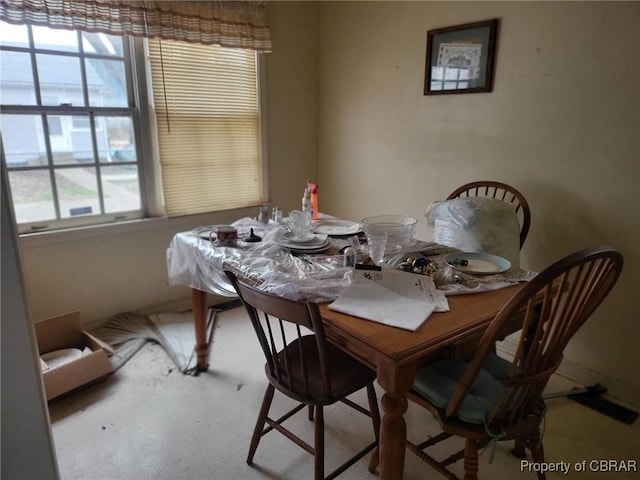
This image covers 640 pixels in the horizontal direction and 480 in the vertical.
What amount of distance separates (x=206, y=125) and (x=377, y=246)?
1.93m

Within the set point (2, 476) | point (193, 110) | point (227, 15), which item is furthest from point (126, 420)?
point (227, 15)

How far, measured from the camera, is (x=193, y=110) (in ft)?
9.55

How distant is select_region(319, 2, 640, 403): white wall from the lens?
6.41 ft

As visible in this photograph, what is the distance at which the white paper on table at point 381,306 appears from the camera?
120 centimetres

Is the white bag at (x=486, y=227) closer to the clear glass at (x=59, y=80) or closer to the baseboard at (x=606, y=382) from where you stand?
the baseboard at (x=606, y=382)

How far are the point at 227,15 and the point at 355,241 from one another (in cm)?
199

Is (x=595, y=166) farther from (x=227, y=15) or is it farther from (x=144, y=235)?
(x=144, y=235)

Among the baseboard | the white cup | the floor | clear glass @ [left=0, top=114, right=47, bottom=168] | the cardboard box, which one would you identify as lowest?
the floor

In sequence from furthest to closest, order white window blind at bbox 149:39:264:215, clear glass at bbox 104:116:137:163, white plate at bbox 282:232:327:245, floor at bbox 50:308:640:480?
white window blind at bbox 149:39:264:215 < clear glass at bbox 104:116:137:163 < white plate at bbox 282:232:327:245 < floor at bbox 50:308:640:480

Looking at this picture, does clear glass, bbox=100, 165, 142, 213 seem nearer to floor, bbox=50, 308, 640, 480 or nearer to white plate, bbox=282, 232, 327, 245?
floor, bbox=50, 308, 640, 480

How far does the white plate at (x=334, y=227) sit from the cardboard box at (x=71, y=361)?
4.25 ft

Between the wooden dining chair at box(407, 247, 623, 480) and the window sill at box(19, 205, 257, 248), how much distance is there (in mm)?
2142

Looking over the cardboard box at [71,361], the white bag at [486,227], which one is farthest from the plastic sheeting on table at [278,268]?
the cardboard box at [71,361]

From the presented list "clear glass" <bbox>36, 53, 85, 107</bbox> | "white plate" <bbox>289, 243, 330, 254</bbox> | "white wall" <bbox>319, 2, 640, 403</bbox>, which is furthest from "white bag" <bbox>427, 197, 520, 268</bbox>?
"clear glass" <bbox>36, 53, 85, 107</bbox>
